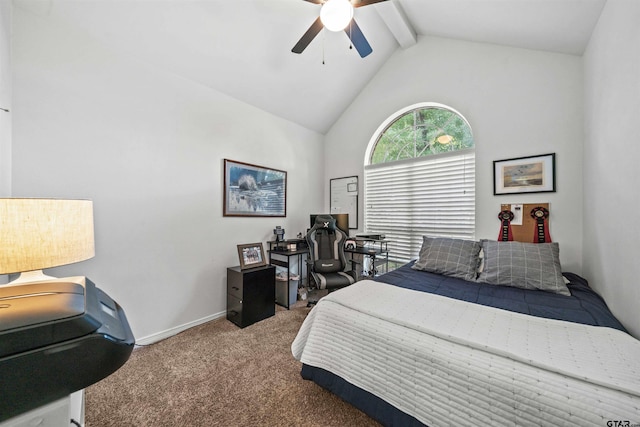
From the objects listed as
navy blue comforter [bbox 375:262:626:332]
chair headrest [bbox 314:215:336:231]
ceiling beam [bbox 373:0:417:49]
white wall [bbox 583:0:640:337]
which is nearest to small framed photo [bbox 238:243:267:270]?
chair headrest [bbox 314:215:336:231]

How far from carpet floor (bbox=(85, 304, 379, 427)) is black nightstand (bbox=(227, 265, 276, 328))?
12.8 inches

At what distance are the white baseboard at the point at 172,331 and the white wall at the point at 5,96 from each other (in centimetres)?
151

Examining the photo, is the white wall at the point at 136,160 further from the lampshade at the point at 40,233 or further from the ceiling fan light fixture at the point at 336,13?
the ceiling fan light fixture at the point at 336,13

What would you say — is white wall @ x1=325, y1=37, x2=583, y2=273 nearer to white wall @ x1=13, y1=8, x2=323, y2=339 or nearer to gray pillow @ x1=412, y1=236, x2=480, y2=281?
gray pillow @ x1=412, y1=236, x2=480, y2=281

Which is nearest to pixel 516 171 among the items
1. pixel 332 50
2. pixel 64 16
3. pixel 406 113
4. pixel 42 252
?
pixel 406 113

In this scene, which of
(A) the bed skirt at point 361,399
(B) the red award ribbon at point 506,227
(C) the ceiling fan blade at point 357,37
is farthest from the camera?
(B) the red award ribbon at point 506,227

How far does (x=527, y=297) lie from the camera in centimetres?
167

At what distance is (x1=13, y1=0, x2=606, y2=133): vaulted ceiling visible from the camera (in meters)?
1.83

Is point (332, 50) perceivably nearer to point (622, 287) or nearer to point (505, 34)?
point (505, 34)

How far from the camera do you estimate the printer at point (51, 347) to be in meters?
0.57

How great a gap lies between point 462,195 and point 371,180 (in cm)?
125

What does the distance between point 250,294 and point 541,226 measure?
3004mm

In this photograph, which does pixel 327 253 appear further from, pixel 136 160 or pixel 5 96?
pixel 5 96

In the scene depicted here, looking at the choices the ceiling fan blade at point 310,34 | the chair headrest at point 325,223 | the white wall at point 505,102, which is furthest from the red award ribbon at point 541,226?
the ceiling fan blade at point 310,34
